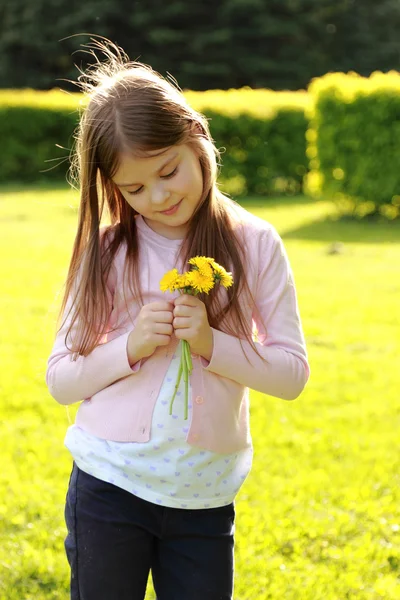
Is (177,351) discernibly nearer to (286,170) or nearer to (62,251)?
(62,251)

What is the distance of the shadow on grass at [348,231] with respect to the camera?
11.1 metres

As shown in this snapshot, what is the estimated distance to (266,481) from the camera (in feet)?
13.1

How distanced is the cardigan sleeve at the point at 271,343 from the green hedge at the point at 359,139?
10.6 metres

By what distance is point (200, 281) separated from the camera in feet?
5.96

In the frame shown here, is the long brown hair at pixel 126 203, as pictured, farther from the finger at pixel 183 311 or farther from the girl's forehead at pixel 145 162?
the finger at pixel 183 311

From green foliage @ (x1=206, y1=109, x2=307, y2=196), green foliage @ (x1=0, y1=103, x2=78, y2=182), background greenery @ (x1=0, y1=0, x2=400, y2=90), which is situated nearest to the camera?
green foliage @ (x1=206, y1=109, x2=307, y2=196)

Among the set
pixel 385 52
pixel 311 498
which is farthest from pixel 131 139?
pixel 385 52

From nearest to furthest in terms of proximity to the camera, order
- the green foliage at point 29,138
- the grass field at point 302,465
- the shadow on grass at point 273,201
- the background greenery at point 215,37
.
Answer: the grass field at point 302,465 → the shadow on grass at point 273,201 → the green foliage at point 29,138 → the background greenery at point 215,37

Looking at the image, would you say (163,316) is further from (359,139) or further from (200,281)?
(359,139)

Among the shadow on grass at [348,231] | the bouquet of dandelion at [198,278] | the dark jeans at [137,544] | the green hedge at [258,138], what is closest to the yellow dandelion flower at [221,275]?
the bouquet of dandelion at [198,278]

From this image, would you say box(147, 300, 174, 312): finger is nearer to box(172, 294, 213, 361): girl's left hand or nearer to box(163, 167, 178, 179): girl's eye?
box(172, 294, 213, 361): girl's left hand

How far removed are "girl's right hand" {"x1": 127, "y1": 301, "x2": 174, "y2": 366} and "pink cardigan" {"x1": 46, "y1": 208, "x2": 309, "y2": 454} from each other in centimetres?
7

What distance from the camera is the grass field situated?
3229 mm

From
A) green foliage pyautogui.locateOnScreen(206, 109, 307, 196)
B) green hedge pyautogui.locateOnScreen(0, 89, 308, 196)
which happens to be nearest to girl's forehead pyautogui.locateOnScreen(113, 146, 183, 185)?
green hedge pyautogui.locateOnScreen(0, 89, 308, 196)
